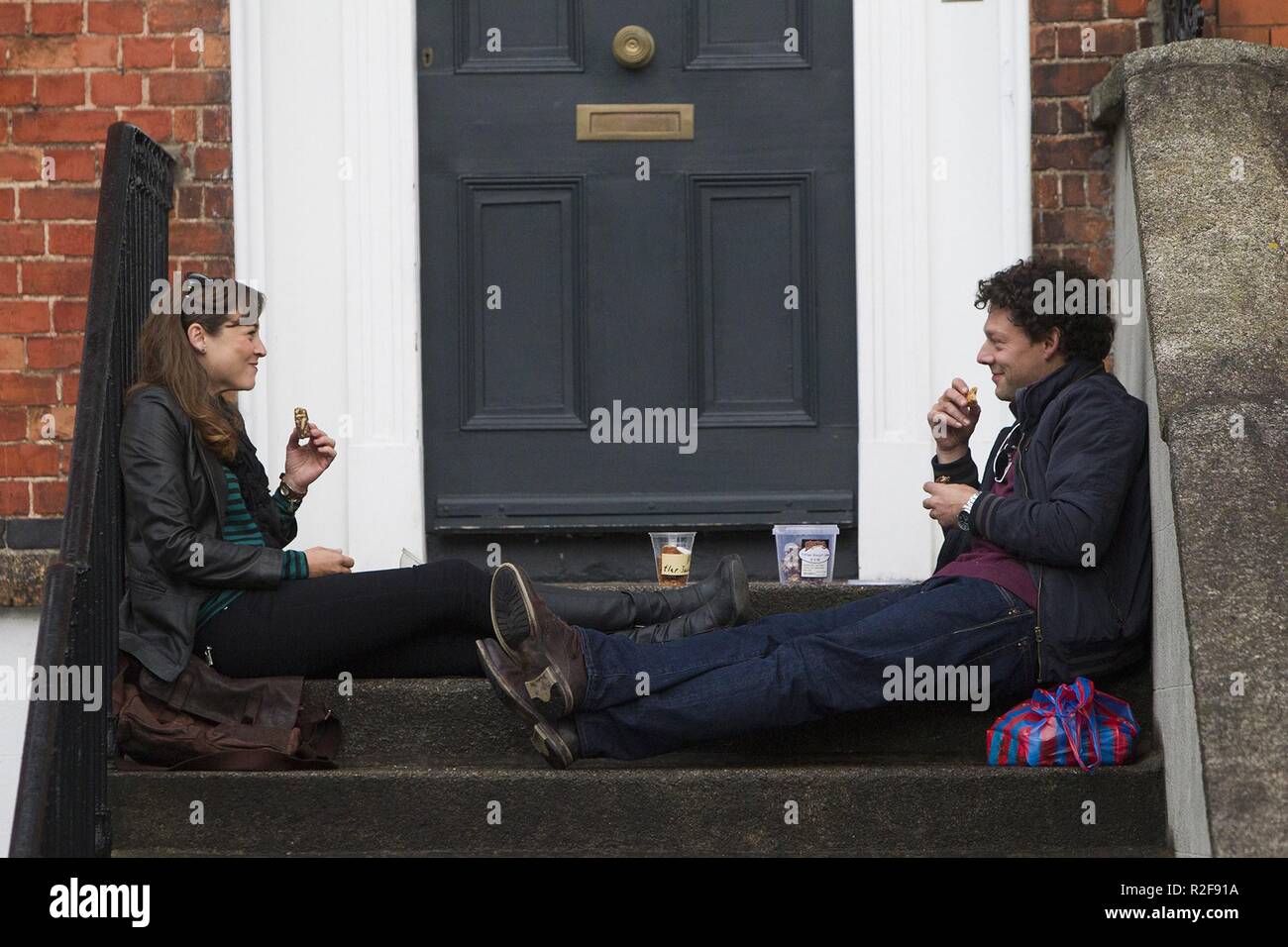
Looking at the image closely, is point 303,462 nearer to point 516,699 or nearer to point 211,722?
point 211,722

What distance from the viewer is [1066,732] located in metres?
3.66

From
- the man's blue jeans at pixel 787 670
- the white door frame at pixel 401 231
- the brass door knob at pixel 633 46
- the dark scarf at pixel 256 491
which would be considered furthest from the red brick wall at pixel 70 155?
the man's blue jeans at pixel 787 670

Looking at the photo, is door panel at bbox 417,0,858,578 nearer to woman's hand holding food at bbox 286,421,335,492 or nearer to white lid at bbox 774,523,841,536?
white lid at bbox 774,523,841,536

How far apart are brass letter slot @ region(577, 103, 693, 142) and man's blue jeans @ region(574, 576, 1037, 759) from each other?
2.19 m

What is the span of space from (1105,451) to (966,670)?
0.62 meters

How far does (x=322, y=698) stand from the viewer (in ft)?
13.2

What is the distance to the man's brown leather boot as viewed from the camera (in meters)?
3.65

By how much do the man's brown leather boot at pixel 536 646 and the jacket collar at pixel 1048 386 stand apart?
4.39 ft

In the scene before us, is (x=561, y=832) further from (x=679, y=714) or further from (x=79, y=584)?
(x=79, y=584)

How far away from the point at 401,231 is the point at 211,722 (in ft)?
6.79

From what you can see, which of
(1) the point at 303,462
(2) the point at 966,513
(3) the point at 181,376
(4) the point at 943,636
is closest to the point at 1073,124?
(2) the point at 966,513

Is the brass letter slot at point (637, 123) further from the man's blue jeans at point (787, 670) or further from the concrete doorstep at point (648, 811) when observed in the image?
the concrete doorstep at point (648, 811)

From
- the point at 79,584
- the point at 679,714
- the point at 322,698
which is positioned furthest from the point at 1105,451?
the point at 79,584

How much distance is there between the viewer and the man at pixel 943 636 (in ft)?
12.1
